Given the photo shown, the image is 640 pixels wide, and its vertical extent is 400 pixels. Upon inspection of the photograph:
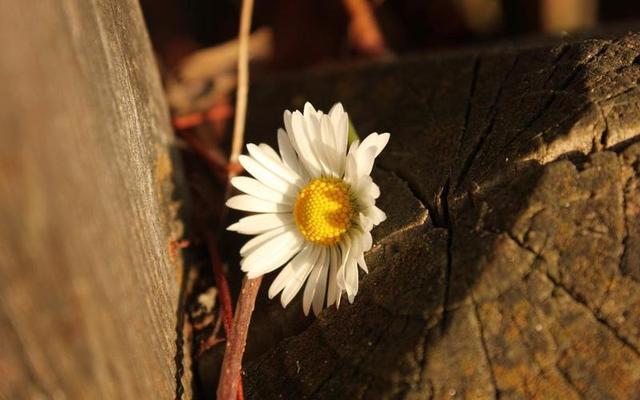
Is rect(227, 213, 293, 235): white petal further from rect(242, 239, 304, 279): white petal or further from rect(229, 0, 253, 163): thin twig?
rect(229, 0, 253, 163): thin twig

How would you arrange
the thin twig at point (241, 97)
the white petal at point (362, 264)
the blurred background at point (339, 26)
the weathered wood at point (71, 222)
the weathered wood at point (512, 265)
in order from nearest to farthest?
the weathered wood at point (71, 222) → the weathered wood at point (512, 265) → the white petal at point (362, 264) → the thin twig at point (241, 97) → the blurred background at point (339, 26)

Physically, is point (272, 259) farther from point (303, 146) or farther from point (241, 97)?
point (241, 97)

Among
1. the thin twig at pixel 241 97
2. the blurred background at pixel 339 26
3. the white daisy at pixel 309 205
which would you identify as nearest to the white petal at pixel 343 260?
the white daisy at pixel 309 205

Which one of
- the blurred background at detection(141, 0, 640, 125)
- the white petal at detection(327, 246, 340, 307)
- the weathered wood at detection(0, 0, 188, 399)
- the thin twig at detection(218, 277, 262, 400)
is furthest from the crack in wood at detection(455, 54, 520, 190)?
the blurred background at detection(141, 0, 640, 125)

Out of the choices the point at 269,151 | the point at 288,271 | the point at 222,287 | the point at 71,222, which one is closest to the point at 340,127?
the point at 269,151

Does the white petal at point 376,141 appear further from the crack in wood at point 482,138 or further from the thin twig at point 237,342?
the thin twig at point 237,342

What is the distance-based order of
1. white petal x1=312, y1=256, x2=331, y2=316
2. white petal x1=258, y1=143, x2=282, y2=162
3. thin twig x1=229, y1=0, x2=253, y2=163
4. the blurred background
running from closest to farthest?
white petal x1=312, y1=256, x2=331, y2=316 → white petal x1=258, y1=143, x2=282, y2=162 → thin twig x1=229, y1=0, x2=253, y2=163 → the blurred background

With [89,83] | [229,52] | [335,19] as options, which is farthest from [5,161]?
[335,19]

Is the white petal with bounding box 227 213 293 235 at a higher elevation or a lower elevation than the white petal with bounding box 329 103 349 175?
lower
